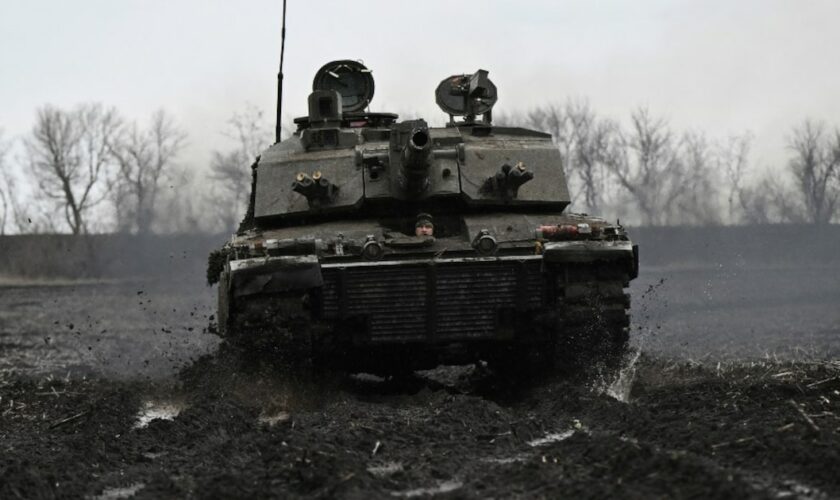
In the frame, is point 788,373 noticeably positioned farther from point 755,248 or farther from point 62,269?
point 62,269

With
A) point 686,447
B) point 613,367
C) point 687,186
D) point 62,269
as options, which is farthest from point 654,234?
point 686,447

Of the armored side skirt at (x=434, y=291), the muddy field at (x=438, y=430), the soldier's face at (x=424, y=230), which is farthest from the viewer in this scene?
the soldier's face at (x=424, y=230)

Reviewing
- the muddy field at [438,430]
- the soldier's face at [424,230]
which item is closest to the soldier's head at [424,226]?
the soldier's face at [424,230]

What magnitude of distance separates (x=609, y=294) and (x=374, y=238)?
1938 millimetres

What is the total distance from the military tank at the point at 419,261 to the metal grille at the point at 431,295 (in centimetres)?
1

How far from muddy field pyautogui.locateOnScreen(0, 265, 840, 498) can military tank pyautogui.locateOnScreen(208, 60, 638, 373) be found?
40 centimetres

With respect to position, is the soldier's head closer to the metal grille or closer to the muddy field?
the metal grille

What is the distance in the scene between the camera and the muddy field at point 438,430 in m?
5.86

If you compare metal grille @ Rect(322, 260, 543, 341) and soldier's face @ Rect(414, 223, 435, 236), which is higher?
soldier's face @ Rect(414, 223, 435, 236)

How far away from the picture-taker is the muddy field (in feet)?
19.2

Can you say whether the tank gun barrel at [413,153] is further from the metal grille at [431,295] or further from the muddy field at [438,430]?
the muddy field at [438,430]

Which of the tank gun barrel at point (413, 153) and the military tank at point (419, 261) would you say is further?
the tank gun barrel at point (413, 153)

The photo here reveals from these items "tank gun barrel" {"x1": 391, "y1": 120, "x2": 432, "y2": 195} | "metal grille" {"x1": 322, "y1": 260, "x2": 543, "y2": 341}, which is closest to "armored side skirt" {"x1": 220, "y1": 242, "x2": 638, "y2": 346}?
"metal grille" {"x1": 322, "y1": 260, "x2": 543, "y2": 341}

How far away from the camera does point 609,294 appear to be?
35.2 feet
